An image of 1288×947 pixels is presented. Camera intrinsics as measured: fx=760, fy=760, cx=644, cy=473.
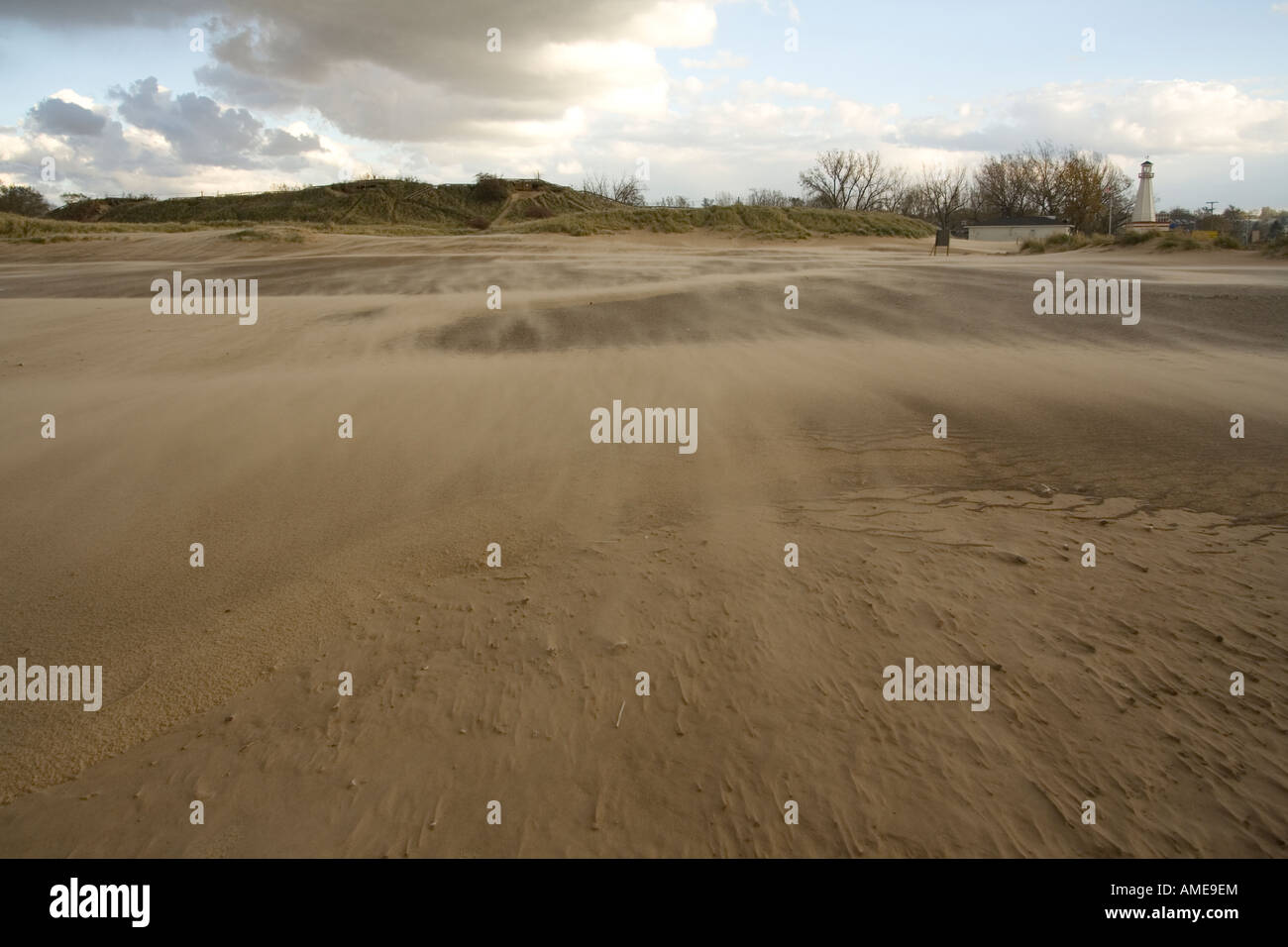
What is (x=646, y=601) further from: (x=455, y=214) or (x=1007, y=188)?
(x=1007, y=188)

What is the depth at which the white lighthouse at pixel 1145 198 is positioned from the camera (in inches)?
1385

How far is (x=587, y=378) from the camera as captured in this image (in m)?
6.34

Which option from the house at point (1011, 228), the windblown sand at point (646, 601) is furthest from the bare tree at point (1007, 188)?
the windblown sand at point (646, 601)

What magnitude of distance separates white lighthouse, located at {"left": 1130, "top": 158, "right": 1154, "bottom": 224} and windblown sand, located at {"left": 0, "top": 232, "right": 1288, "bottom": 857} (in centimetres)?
3521

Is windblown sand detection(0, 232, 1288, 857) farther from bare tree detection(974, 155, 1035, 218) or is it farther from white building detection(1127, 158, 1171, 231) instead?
bare tree detection(974, 155, 1035, 218)

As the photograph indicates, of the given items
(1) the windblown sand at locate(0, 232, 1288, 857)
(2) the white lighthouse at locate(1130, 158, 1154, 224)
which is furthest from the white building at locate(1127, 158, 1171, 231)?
(1) the windblown sand at locate(0, 232, 1288, 857)

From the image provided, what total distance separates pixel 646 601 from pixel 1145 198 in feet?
139

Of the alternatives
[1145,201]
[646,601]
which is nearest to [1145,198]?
[1145,201]

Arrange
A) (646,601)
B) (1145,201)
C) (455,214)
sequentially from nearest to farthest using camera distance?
(646,601) → (1145,201) → (455,214)

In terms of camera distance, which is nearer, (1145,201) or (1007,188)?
(1145,201)

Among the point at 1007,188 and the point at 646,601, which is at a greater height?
the point at 1007,188

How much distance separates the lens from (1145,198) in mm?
35750

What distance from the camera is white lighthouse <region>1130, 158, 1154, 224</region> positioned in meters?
35.2
